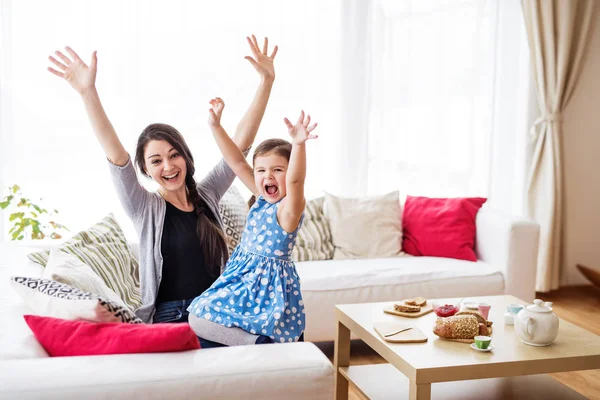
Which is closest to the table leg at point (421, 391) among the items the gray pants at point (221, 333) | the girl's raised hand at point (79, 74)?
the gray pants at point (221, 333)

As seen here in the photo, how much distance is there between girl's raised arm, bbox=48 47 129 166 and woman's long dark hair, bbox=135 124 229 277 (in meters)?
0.19

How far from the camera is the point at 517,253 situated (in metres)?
3.83

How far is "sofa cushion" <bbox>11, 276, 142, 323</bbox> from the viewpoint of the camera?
5.91 ft

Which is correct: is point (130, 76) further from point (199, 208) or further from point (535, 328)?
point (535, 328)

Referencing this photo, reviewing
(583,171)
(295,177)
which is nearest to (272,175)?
(295,177)

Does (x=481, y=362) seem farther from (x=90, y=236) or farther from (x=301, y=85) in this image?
(x=301, y=85)

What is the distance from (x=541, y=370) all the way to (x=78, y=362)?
1.53 meters

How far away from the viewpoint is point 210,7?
170 inches

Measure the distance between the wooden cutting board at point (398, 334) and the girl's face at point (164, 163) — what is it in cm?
90

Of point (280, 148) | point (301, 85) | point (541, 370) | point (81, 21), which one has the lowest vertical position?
point (541, 370)

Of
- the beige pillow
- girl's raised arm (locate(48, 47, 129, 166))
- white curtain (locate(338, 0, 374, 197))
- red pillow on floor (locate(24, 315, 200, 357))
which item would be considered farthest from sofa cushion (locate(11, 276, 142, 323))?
white curtain (locate(338, 0, 374, 197))

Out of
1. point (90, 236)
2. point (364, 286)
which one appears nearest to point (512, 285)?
point (364, 286)

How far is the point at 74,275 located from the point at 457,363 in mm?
1253

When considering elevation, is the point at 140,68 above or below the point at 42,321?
above
